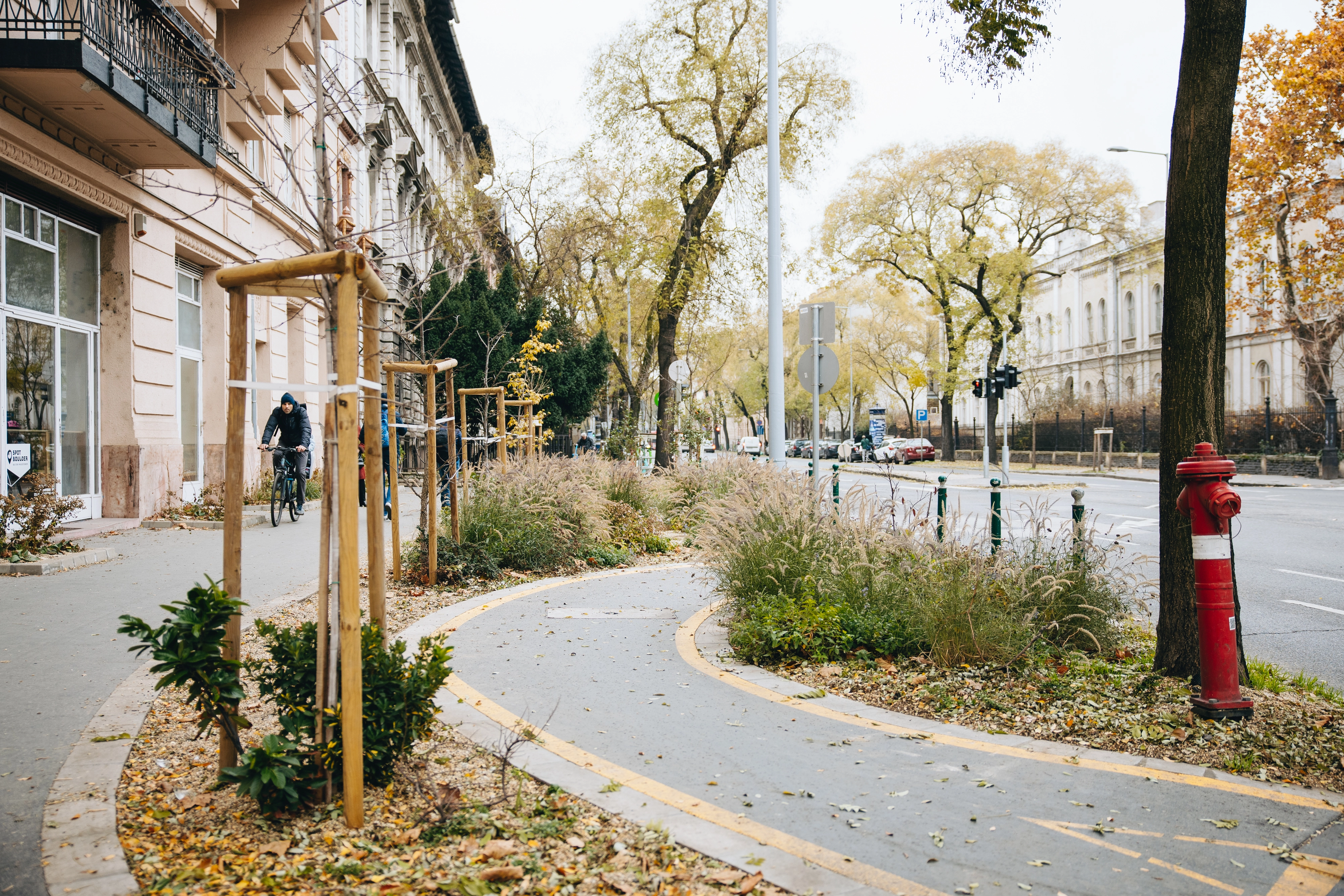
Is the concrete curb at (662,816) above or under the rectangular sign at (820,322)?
under

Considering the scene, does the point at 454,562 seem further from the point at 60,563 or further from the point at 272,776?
the point at 272,776

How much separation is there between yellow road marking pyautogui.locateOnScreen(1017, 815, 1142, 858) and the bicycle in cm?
1180

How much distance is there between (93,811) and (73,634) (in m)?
3.46

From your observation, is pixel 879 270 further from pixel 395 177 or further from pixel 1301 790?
pixel 1301 790

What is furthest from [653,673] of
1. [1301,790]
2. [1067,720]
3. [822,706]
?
[1301,790]

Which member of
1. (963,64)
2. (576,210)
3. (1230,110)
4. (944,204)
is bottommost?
(1230,110)

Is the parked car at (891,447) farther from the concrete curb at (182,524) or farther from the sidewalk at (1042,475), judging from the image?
the concrete curb at (182,524)

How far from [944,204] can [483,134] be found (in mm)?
23097

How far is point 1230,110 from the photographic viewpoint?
5.18m

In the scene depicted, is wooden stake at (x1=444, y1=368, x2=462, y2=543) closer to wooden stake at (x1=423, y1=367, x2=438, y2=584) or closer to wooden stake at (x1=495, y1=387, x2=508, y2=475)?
wooden stake at (x1=423, y1=367, x2=438, y2=584)

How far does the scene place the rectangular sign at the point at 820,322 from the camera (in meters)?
12.2

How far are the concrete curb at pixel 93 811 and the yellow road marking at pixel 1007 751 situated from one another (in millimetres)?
3174

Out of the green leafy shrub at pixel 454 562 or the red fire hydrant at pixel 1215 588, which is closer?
the red fire hydrant at pixel 1215 588

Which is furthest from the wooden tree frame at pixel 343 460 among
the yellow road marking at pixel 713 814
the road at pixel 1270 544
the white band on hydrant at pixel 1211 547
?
the road at pixel 1270 544
